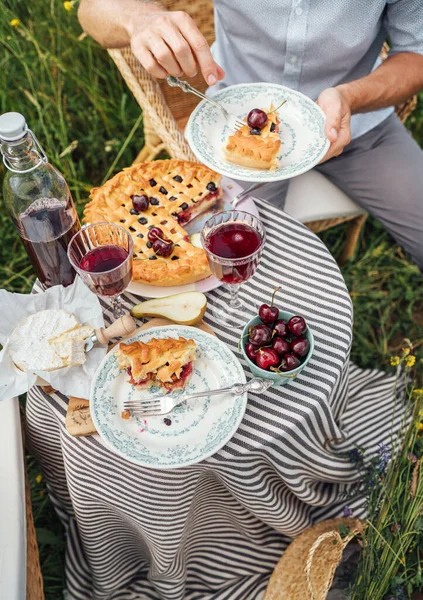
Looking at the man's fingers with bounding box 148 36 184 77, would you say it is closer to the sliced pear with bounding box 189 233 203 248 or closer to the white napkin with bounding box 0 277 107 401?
the sliced pear with bounding box 189 233 203 248

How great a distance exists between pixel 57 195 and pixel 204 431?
703 mm

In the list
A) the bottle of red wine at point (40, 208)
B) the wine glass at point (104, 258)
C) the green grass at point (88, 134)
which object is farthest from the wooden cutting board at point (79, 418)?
the green grass at point (88, 134)

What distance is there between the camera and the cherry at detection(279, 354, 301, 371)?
140cm

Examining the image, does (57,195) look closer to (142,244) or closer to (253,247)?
(142,244)

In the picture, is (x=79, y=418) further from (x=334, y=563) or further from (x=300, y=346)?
(x=334, y=563)

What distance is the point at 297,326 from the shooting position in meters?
1.45

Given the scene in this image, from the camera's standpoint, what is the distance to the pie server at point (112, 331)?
1427mm

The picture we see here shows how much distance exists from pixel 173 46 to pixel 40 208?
643 mm

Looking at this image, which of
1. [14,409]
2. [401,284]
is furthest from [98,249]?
[401,284]

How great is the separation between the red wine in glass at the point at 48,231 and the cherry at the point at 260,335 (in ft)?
1.79

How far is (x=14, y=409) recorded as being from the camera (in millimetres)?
1788

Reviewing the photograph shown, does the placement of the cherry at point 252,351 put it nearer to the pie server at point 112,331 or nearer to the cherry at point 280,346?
the cherry at point 280,346

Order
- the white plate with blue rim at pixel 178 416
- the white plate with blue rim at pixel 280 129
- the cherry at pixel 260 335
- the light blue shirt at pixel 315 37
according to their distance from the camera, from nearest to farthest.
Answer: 1. the white plate with blue rim at pixel 178 416
2. the cherry at pixel 260 335
3. the white plate with blue rim at pixel 280 129
4. the light blue shirt at pixel 315 37

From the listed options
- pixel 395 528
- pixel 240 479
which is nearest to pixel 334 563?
pixel 395 528
